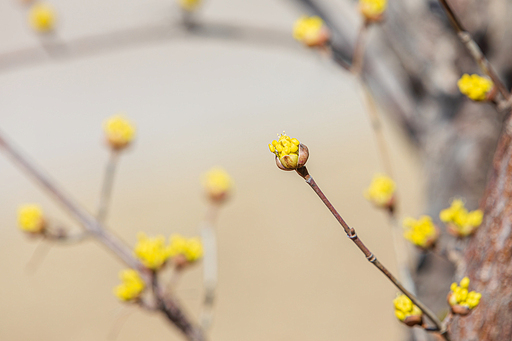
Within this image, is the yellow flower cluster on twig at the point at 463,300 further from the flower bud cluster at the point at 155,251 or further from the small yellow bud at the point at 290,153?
the flower bud cluster at the point at 155,251

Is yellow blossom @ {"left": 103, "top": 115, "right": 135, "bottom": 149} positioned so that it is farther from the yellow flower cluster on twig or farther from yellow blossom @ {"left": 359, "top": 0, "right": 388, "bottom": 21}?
the yellow flower cluster on twig

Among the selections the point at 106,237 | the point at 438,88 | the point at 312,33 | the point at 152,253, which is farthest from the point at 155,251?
the point at 438,88

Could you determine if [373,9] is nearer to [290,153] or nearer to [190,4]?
[290,153]

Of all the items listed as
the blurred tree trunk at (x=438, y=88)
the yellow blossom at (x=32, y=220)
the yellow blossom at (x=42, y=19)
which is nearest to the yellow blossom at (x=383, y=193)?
the blurred tree trunk at (x=438, y=88)

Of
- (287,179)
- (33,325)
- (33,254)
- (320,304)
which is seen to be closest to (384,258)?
(320,304)

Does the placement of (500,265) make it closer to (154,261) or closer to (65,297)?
(154,261)

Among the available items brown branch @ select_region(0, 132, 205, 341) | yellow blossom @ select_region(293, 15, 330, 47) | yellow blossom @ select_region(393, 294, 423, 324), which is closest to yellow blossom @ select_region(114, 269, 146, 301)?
brown branch @ select_region(0, 132, 205, 341)

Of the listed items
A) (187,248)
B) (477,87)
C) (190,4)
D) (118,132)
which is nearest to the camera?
(477,87)
